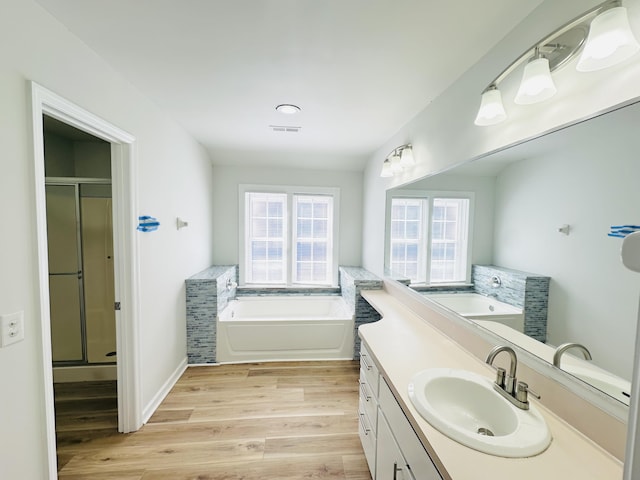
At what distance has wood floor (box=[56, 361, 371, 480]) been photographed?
1684mm

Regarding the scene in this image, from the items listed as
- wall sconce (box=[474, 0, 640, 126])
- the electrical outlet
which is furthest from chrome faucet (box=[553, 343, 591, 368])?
the electrical outlet

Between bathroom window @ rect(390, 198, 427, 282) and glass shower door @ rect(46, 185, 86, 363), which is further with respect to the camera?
glass shower door @ rect(46, 185, 86, 363)

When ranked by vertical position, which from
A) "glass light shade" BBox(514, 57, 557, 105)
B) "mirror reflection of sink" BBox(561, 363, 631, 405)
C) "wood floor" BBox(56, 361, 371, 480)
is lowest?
"wood floor" BBox(56, 361, 371, 480)

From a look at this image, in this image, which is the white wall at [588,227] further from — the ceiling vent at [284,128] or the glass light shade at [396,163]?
the ceiling vent at [284,128]

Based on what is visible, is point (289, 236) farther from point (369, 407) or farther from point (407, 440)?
point (407, 440)

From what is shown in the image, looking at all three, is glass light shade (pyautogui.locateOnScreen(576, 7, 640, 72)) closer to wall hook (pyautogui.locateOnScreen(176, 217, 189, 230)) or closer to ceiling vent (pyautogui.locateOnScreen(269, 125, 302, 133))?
ceiling vent (pyautogui.locateOnScreen(269, 125, 302, 133))

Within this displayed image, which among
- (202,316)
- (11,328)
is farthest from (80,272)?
(11,328)

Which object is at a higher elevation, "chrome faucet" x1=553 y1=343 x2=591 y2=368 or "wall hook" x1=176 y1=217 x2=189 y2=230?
"wall hook" x1=176 y1=217 x2=189 y2=230

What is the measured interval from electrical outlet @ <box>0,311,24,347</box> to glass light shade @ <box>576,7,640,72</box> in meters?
2.34

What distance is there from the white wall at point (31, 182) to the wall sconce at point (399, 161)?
209cm

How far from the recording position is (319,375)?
278 centimetres

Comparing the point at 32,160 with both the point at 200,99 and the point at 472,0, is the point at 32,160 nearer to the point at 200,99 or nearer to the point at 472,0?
the point at 200,99

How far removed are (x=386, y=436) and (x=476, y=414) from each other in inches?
17.9

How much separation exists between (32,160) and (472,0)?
79.1 inches
